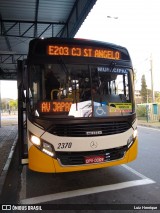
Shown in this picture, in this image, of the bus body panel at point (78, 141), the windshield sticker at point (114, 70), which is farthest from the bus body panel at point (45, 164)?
the windshield sticker at point (114, 70)


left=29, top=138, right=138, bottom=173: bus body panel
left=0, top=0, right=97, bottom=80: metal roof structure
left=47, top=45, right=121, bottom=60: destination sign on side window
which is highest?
left=0, top=0, right=97, bottom=80: metal roof structure

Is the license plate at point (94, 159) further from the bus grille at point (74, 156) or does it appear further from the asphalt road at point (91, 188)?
the asphalt road at point (91, 188)

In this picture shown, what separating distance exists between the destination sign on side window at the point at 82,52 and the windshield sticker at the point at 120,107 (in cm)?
104

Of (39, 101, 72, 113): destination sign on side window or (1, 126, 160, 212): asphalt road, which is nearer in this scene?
(1, 126, 160, 212): asphalt road

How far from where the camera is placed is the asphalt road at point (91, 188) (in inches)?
193

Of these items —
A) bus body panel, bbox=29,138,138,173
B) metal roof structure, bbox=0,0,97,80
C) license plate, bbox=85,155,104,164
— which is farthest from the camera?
metal roof structure, bbox=0,0,97,80

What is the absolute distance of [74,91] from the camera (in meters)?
5.58

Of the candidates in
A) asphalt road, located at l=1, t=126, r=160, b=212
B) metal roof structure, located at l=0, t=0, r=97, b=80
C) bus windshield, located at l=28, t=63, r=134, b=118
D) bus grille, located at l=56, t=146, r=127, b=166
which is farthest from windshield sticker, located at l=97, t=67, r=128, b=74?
metal roof structure, located at l=0, t=0, r=97, b=80

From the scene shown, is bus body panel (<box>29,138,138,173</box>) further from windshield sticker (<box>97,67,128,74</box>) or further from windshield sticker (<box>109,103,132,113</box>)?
windshield sticker (<box>97,67,128,74</box>)

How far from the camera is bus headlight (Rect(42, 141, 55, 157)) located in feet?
17.4

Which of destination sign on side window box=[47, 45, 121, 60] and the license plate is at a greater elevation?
destination sign on side window box=[47, 45, 121, 60]

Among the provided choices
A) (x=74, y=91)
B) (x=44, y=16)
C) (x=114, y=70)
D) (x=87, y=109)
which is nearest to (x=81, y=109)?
(x=87, y=109)

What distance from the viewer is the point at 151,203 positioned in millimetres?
4773

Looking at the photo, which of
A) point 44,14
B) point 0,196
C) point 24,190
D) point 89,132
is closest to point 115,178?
A: point 89,132
